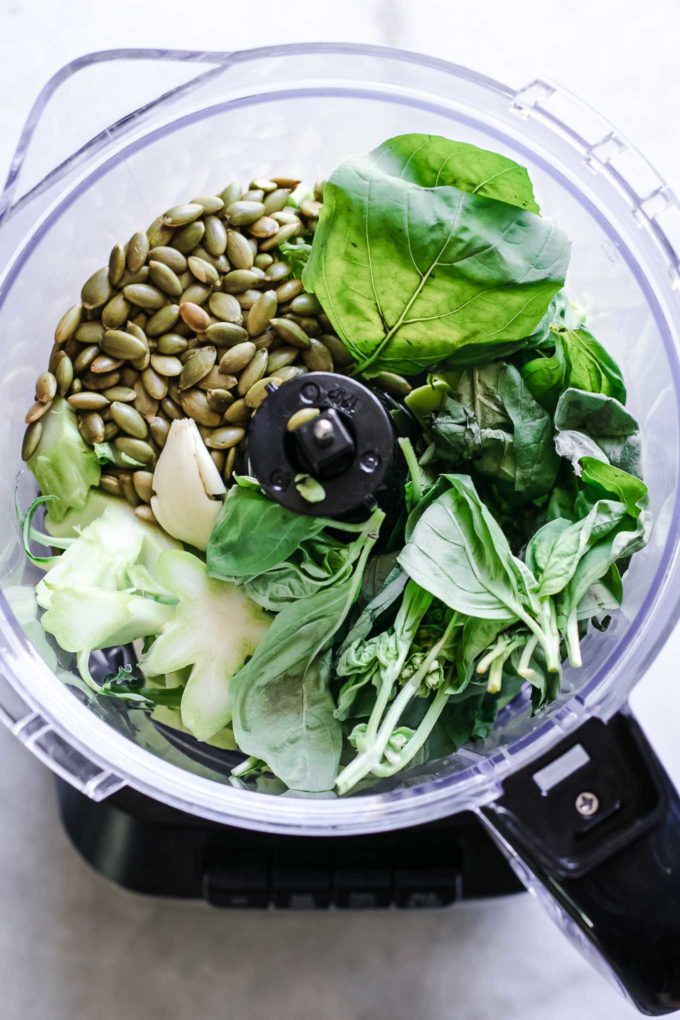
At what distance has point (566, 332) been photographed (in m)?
0.68

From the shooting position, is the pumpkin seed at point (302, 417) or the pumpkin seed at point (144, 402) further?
the pumpkin seed at point (144, 402)

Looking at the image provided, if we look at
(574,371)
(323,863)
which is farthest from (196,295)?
(323,863)

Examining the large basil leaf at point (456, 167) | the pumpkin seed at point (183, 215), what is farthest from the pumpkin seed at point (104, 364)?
the large basil leaf at point (456, 167)

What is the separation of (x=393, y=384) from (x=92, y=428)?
209mm

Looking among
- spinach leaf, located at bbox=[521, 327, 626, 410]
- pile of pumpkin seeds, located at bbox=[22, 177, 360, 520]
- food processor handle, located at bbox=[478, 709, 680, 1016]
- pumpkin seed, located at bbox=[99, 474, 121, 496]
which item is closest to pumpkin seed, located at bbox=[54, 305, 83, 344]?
pile of pumpkin seeds, located at bbox=[22, 177, 360, 520]

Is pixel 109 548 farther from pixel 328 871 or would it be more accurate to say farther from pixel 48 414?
pixel 328 871

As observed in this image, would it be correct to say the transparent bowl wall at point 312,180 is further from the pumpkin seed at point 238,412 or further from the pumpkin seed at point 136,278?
the pumpkin seed at point 238,412

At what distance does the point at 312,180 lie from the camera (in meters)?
0.80

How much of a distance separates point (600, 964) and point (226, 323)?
49 cm

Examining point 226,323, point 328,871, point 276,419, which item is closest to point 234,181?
point 226,323

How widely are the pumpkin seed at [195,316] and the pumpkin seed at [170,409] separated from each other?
2.1 inches

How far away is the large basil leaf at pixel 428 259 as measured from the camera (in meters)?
0.63

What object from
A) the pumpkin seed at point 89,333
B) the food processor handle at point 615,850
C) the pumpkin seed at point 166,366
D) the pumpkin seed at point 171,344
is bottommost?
the food processor handle at point 615,850

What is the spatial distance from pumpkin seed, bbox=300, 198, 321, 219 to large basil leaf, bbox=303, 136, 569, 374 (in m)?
0.08
